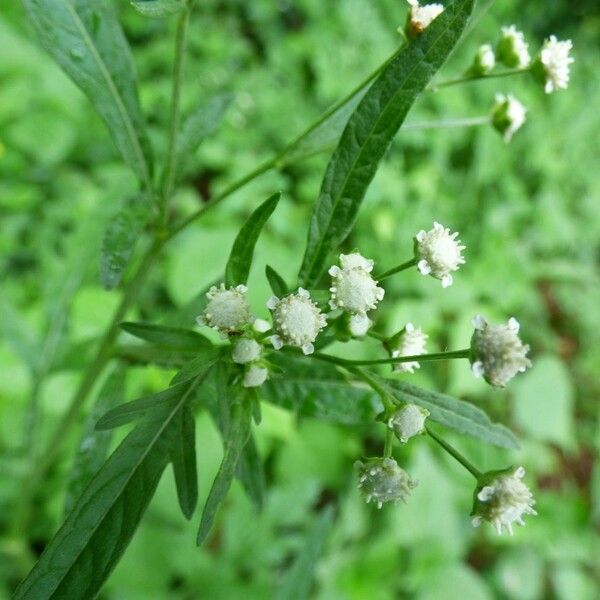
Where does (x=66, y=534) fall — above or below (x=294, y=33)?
below

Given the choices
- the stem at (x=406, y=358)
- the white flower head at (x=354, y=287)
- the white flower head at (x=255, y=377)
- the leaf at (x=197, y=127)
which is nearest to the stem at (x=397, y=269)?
the white flower head at (x=354, y=287)

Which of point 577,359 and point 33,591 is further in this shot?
point 577,359

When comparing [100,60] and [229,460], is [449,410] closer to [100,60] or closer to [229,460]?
[229,460]

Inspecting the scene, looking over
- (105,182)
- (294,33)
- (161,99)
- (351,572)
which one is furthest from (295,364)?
(294,33)

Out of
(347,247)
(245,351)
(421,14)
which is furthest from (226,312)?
(347,247)

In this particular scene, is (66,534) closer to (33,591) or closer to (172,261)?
(33,591)

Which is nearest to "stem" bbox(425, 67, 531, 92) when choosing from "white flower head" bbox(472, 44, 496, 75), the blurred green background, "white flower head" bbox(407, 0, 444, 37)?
"white flower head" bbox(472, 44, 496, 75)
